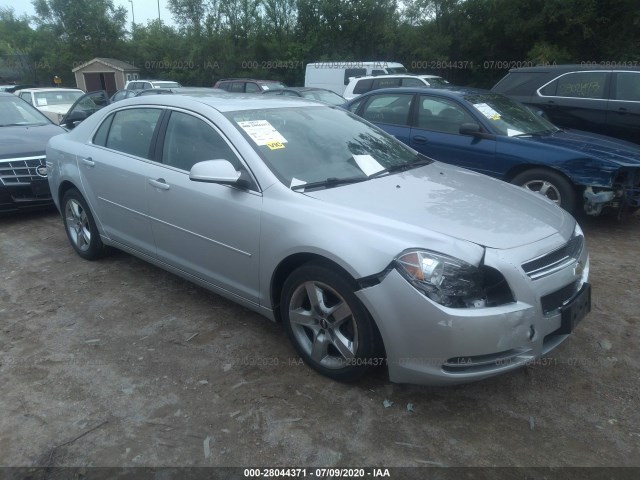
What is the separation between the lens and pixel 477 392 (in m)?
2.96

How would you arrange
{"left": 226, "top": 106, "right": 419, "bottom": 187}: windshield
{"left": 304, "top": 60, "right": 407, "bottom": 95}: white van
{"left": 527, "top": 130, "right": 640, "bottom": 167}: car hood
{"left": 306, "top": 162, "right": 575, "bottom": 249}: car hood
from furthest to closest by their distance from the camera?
{"left": 304, "top": 60, "right": 407, "bottom": 95}: white van → {"left": 527, "top": 130, "right": 640, "bottom": 167}: car hood → {"left": 226, "top": 106, "right": 419, "bottom": 187}: windshield → {"left": 306, "top": 162, "right": 575, "bottom": 249}: car hood

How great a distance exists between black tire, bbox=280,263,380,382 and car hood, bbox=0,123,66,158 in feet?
15.3

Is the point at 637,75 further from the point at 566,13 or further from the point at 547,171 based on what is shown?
the point at 566,13

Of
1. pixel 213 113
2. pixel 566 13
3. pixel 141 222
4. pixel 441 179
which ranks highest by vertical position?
pixel 566 13

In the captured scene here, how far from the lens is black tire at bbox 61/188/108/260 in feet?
15.6

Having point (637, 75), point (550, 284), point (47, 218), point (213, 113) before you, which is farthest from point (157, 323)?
point (637, 75)

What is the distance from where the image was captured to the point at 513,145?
18.8 ft

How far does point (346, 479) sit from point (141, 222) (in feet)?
8.46

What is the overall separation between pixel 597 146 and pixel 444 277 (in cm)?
418

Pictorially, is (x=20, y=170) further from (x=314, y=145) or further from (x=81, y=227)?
(x=314, y=145)

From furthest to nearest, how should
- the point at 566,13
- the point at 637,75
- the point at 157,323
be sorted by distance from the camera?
1. the point at 566,13
2. the point at 637,75
3. the point at 157,323

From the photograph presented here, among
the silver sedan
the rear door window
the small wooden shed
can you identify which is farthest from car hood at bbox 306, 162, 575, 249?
the small wooden shed

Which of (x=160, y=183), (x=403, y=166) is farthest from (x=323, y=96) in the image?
(x=160, y=183)

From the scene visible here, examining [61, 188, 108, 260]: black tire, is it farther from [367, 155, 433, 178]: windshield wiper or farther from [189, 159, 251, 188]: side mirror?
[367, 155, 433, 178]: windshield wiper
